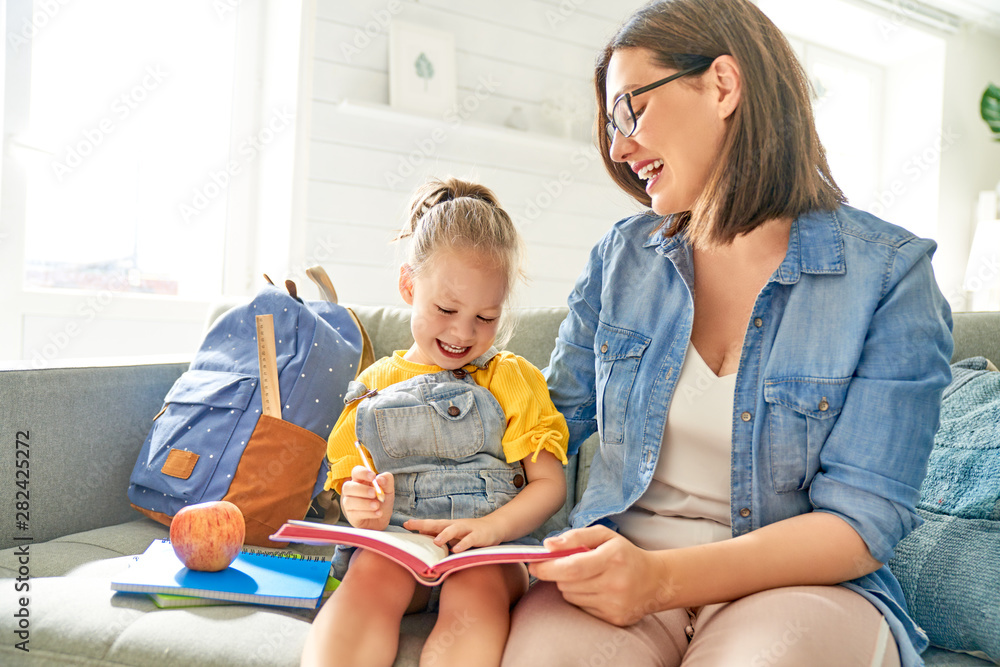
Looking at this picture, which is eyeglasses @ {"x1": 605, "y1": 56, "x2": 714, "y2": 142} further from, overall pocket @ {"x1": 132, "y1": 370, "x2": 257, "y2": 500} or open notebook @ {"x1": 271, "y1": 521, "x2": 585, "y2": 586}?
overall pocket @ {"x1": 132, "y1": 370, "x2": 257, "y2": 500}

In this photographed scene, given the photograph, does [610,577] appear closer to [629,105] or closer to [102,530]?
[629,105]

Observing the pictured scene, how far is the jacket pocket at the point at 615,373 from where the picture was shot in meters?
1.07

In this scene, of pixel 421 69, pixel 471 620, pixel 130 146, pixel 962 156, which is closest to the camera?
pixel 471 620

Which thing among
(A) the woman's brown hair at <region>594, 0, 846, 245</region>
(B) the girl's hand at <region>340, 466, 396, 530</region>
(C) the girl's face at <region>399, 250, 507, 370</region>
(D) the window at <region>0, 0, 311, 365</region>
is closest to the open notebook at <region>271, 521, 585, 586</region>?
(B) the girl's hand at <region>340, 466, 396, 530</region>

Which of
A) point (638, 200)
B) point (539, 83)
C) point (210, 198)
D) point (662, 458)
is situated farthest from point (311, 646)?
point (539, 83)

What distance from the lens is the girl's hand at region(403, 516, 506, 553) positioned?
3.14 ft

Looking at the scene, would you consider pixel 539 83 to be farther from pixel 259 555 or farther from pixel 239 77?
pixel 259 555

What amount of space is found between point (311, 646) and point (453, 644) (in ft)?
0.54

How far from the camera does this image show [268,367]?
147cm

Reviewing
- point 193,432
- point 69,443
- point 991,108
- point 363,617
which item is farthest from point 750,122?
point 991,108

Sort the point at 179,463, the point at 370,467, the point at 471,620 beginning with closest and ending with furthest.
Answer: the point at 471,620 → the point at 370,467 → the point at 179,463

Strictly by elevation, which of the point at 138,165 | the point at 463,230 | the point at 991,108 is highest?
the point at 991,108

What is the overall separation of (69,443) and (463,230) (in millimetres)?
879

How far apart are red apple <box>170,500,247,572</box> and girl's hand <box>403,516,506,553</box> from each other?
0.89 ft
